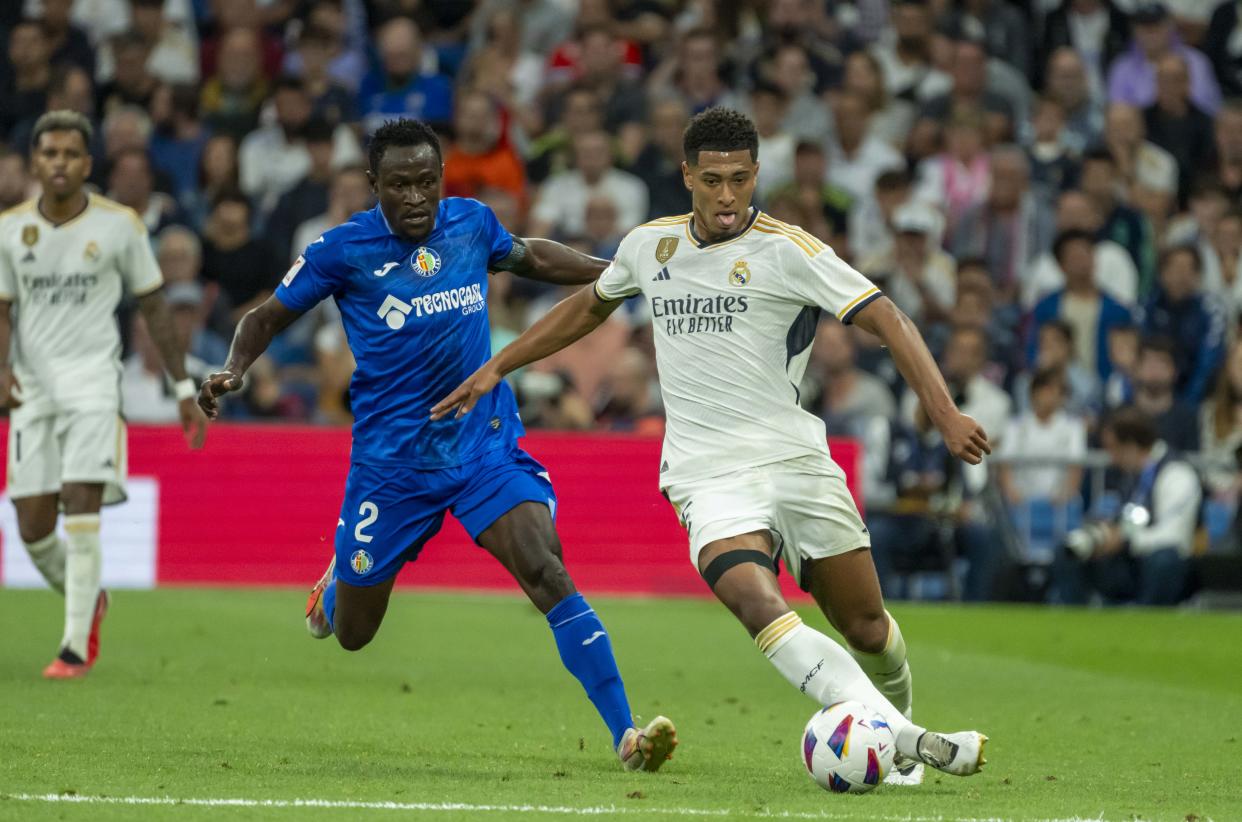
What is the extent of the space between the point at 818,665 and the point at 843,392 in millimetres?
11019

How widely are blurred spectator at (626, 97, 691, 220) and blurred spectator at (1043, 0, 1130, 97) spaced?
4.85 metres

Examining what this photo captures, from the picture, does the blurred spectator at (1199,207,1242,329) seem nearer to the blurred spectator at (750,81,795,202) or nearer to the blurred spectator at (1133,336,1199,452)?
the blurred spectator at (1133,336,1199,452)

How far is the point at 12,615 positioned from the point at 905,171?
9.95 metres

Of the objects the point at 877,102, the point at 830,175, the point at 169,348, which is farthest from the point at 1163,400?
the point at 169,348

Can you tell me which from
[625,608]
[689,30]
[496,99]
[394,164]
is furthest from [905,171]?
[394,164]

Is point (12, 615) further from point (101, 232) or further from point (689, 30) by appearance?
point (689, 30)

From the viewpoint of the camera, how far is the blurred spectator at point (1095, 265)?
Result: 19.5m

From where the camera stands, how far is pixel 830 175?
20.8 metres

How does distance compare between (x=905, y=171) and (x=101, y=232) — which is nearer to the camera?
(x=101, y=232)

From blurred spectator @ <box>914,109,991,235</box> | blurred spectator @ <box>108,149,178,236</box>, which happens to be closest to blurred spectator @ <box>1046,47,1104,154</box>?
blurred spectator @ <box>914,109,991,235</box>

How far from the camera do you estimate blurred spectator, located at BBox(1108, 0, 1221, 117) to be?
21797 millimetres

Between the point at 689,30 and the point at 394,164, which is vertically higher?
the point at 689,30

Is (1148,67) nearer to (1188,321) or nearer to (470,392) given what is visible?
(1188,321)

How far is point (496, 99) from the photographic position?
20469mm
